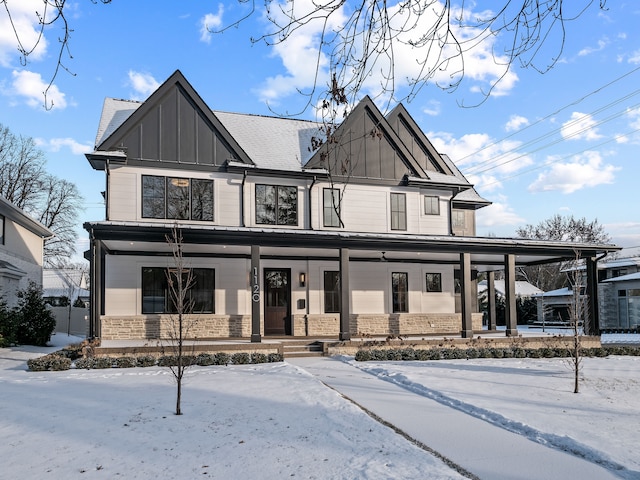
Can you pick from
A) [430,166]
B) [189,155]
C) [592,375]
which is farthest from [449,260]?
[189,155]

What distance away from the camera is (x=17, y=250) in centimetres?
2238

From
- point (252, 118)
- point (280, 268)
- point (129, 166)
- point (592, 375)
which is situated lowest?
point (592, 375)

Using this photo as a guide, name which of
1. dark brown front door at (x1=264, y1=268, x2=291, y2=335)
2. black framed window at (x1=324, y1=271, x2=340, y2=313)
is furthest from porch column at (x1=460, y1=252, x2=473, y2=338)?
dark brown front door at (x1=264, y1=268, x2=291, y2=335)

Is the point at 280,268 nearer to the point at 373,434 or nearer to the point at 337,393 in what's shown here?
the point at 337,393

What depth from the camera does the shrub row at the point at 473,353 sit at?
15094 mm

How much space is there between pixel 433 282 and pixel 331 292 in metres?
4.47

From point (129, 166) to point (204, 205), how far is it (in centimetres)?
271

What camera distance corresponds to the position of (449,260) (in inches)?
834

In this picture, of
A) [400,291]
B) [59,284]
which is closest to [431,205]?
[400,291]

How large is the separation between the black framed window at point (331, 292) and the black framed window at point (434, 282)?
13.1 feet

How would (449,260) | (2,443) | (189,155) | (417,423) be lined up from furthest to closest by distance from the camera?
1. (449,260)
2. (189,155)
3. (417,423)
4. (2,443)

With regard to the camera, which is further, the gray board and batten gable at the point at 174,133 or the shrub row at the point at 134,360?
the gray board and batten gable at the point at 174,133

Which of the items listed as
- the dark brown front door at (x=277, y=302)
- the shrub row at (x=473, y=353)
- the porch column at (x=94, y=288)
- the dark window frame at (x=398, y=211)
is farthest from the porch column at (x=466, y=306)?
the porch column at (x=94, y=288)

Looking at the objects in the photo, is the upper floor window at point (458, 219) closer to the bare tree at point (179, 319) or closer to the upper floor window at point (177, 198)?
the upper floor window at point (177, 198)
